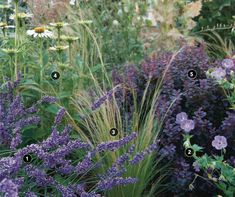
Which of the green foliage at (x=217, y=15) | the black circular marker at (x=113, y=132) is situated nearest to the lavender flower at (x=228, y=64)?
the black circular marker at (x=113, y=132)

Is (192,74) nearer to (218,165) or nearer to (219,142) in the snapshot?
(219,142)

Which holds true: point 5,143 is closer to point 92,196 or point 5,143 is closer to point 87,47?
point 92,196

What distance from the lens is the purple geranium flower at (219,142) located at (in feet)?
10.2

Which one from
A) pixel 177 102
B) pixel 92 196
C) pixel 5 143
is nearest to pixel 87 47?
pixel 177 102

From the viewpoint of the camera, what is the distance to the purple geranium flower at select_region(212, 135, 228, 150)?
310 centimetres

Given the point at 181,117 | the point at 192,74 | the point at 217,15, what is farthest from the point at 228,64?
the point at 217,15

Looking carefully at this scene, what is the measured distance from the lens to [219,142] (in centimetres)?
311

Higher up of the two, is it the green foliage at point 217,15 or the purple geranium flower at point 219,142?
the green foliage at point 217,15

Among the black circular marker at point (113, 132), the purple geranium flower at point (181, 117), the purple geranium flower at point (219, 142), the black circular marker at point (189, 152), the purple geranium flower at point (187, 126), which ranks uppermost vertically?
the purple geranium flower at point (181, 117)

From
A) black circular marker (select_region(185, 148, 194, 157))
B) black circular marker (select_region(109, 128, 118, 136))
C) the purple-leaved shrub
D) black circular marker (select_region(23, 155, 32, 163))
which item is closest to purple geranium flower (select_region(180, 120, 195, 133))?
the purple-leaved shrub

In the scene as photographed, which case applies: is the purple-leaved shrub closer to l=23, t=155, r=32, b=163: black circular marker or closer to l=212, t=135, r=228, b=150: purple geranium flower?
l=212, t=135, r=228, b=150: purple geranium flower

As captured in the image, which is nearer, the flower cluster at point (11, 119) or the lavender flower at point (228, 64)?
the flower cluster at point (11, 119)

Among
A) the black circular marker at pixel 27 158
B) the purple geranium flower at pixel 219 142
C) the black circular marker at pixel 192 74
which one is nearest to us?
the black circular marker at pixel 27 158

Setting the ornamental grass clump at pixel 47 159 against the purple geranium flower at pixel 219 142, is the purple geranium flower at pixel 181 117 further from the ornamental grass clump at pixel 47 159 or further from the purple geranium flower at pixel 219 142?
the ornamental grass clump at pixel 47 159
